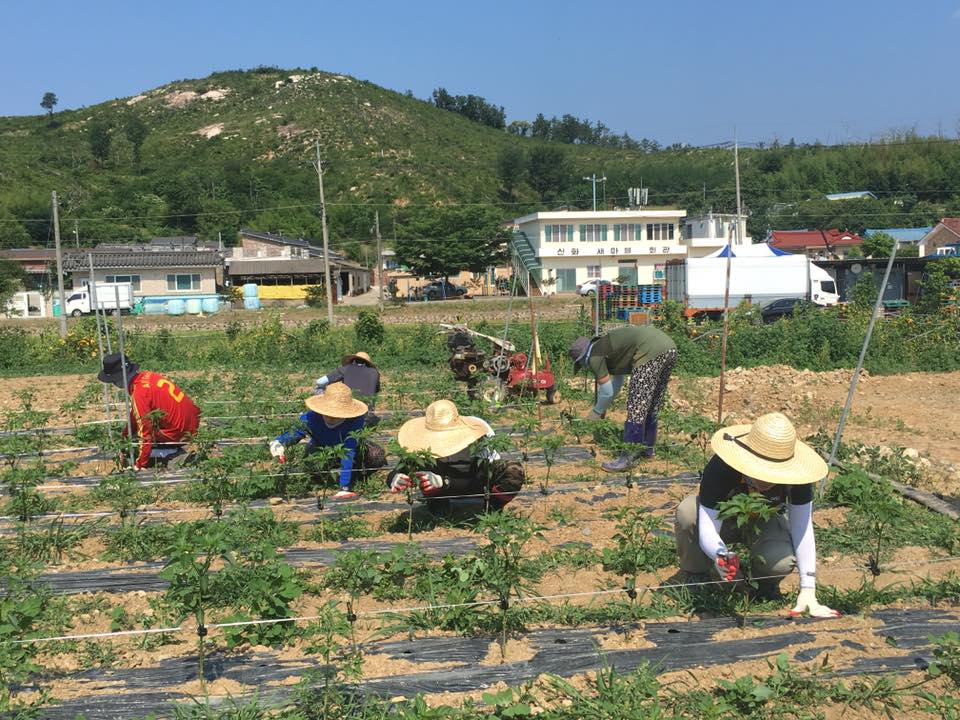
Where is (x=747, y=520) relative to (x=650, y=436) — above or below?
above

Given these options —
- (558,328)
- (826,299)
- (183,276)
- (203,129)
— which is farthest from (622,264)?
(203,129)

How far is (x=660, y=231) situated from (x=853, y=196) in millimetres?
26232

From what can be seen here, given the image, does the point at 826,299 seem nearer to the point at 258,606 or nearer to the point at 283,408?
the point at 283,408

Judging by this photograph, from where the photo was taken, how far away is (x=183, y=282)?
3834 centimetres

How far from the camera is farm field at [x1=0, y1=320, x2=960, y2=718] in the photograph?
3.24 metres

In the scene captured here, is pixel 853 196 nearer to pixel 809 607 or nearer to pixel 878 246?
pixel 878 246

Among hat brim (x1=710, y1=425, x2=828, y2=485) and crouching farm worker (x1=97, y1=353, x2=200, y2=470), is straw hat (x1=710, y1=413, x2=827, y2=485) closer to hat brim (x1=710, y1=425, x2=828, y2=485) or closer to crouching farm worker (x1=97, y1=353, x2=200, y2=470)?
hat brim (x1=710, y1=425, x2=828, y2=485)

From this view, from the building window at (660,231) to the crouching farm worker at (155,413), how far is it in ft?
123

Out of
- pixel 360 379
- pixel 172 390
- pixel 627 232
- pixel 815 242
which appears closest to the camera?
pixel 172 390

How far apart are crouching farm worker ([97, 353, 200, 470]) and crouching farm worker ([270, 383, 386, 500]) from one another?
102 cm

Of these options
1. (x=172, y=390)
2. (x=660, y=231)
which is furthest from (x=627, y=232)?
(x=172, y=390)

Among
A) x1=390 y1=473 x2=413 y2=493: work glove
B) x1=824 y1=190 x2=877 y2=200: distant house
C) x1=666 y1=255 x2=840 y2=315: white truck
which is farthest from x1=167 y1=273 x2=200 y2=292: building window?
x1=824 y1=190 x2=877 y2=200: distant house

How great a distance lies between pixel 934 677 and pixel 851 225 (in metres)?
57.6

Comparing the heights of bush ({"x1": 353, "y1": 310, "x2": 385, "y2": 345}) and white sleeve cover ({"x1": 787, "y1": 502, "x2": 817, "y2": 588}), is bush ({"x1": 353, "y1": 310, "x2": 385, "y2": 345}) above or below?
above
